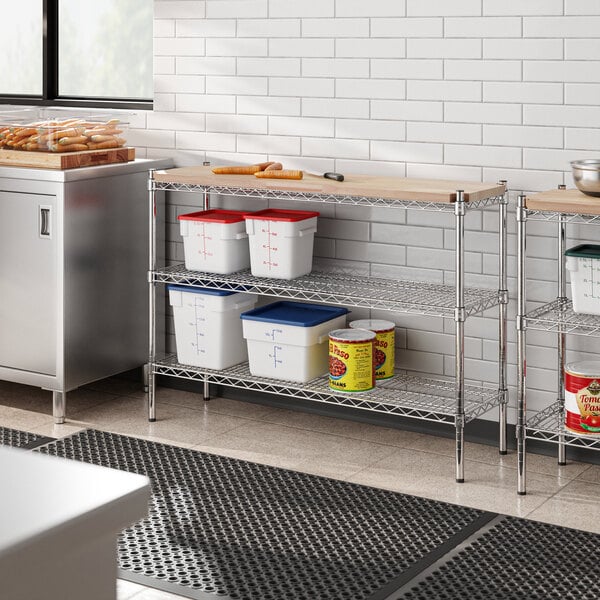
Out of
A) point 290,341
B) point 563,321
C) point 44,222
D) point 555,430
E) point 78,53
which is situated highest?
point 78,53

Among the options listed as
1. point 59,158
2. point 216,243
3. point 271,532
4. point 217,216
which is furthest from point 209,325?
point 271,532

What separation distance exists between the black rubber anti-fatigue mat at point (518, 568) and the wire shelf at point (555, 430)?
1.20 ft

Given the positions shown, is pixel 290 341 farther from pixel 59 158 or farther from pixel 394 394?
pixel 59 158

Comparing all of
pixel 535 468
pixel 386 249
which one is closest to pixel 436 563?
pixel 535 468

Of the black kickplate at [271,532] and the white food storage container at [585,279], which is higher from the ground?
the white food storage container at [585,279]

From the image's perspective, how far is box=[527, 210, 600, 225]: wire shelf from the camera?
3.35m

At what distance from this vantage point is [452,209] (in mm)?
3625

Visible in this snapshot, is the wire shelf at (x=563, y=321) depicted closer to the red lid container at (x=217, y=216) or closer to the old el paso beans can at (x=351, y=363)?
the old el paso beans can at (x=351, y=363)

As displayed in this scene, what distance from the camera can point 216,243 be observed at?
164 inches

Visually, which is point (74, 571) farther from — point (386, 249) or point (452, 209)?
point (386, 249)

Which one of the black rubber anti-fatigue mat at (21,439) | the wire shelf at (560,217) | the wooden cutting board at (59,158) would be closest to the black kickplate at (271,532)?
the black rubber anti-fatigue mat at (21,439)

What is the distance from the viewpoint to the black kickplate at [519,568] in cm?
280

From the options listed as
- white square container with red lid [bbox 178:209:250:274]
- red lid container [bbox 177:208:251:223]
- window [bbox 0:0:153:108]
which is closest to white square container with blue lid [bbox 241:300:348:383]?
white square container with red lid [bbox 178:209:250:274]

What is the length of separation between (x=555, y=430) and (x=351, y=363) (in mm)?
772
